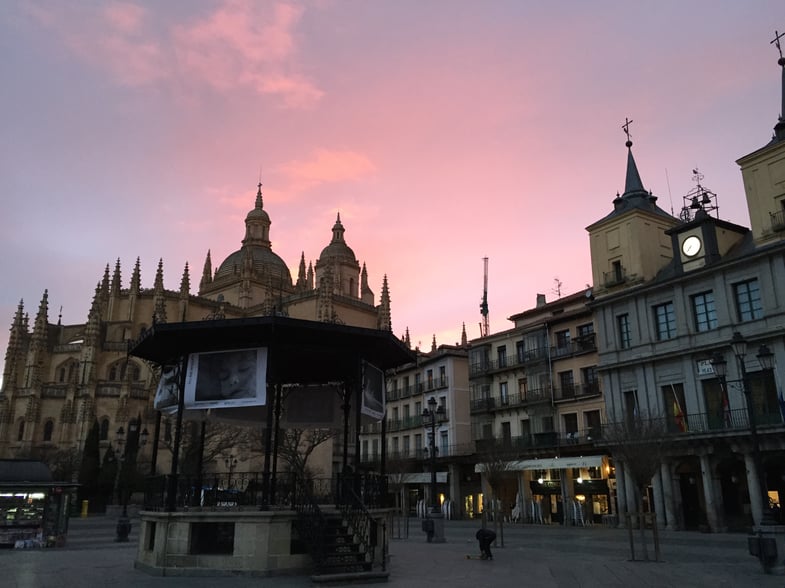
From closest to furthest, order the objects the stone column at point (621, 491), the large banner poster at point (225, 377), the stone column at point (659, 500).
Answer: the large banner poster at point (225, 377)
the stone column at point (659, 500)
the stone column at point (621, 491)

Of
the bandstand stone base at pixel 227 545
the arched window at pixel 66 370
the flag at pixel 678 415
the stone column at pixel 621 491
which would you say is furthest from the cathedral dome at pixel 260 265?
the bandstand stone base at pixel 227 545

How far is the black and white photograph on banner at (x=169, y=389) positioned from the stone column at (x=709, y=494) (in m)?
25.4

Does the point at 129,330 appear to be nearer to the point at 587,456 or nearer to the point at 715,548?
the point at 587,456

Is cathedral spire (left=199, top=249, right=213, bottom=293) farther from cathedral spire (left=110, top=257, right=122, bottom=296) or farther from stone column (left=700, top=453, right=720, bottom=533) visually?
stone column (left=700, top=453, right=720, bottom=533)

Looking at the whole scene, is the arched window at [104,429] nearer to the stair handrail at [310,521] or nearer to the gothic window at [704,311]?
the gothic window at [704,311]

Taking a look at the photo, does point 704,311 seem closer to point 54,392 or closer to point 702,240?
point 702,240

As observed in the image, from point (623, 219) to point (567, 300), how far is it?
8.91 m

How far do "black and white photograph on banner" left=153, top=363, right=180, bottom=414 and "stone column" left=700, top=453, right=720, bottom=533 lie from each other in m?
25.4

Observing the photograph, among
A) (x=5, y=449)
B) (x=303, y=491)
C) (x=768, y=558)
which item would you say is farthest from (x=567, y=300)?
(x=5, y=449)

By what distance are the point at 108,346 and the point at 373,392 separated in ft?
205

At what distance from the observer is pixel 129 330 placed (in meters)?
74.2

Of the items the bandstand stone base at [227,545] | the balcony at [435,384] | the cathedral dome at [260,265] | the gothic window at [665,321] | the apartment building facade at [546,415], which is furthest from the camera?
the cathedral dome at [260,265]

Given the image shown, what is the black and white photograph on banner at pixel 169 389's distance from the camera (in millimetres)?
16688

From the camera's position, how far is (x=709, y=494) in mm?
30719
